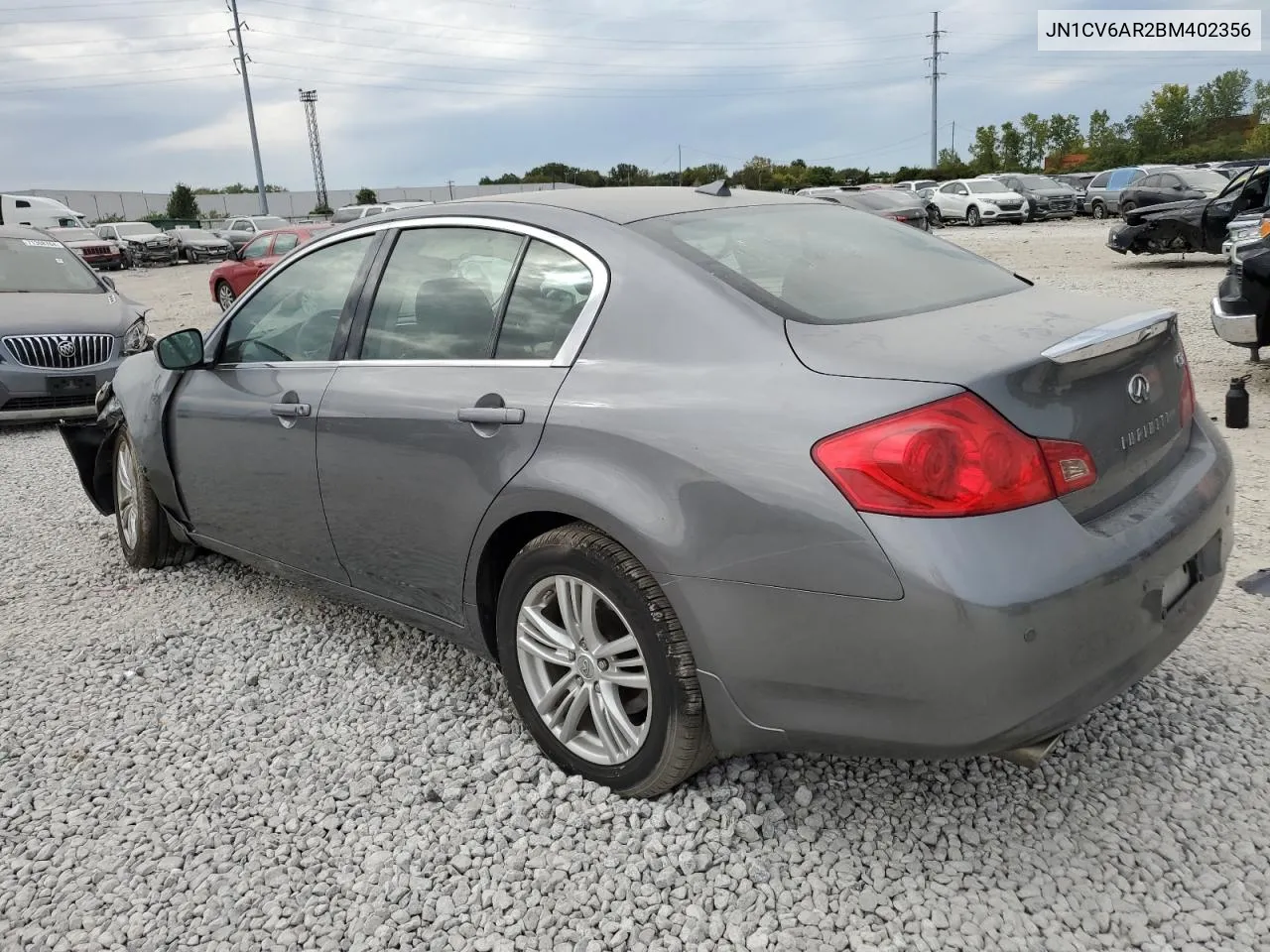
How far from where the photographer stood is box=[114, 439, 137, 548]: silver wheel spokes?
4.72 metres

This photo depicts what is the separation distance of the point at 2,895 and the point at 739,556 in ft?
6.56

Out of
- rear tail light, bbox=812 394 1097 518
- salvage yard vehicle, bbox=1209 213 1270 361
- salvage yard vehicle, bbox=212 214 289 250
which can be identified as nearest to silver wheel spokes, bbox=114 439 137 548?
rear tail light, bbox=812 394 1097 518

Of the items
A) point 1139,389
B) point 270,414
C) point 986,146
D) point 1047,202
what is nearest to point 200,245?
point 1047,202

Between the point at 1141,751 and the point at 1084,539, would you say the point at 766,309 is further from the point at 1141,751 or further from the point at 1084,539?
the point at 1141,751

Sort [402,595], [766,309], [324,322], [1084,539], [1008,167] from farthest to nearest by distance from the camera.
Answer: [1008,167] < [324,322] < [402,595] < [766,309] < [1084,539]

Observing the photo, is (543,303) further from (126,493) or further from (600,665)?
(126,493)

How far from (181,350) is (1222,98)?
4215 inches

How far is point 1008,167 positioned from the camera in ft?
260

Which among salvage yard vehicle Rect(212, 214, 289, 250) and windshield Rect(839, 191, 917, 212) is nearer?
windshield Rect(839, 191, 917, 212)

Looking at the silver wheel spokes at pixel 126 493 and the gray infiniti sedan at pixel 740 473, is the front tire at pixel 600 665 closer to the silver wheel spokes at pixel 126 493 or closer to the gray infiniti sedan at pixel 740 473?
the gray infiniti sedan at pixel 740 473

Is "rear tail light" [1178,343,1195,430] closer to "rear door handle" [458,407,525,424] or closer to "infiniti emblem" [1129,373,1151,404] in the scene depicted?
"infiniti emblem" [1129,373,1151,404]

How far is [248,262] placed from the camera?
57.8 ft

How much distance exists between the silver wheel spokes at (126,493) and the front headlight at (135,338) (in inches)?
176

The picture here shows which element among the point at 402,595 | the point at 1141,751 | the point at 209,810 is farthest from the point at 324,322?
the point at 1141,751
